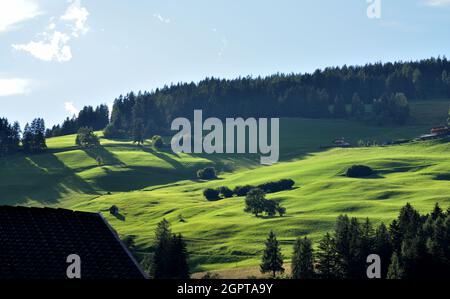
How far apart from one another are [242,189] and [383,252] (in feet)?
309

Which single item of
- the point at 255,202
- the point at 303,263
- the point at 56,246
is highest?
the point at 56,246

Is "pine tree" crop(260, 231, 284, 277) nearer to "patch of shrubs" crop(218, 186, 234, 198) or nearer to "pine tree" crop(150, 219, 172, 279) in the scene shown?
"pine tree" crop(150, 219, 172, 279)

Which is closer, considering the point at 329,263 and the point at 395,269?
the point at 395,269

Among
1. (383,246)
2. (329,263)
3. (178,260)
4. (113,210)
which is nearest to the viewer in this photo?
(383,246)

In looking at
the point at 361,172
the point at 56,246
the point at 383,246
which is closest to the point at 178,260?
the point at 383,246

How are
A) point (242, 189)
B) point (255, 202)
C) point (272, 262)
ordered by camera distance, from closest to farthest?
point (272, 262)
point (255, 202)
point (242, 189)

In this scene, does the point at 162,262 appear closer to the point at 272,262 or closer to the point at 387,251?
the point at 272,262

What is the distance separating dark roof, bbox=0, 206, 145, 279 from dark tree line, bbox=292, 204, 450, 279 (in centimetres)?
6394

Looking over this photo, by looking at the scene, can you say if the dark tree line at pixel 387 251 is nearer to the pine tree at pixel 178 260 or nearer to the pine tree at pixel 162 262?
the pine tree at pixel 178 260

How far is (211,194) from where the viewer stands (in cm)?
19150

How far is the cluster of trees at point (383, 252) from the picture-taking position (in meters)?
94.2

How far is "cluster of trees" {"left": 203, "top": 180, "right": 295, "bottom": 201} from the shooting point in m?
191

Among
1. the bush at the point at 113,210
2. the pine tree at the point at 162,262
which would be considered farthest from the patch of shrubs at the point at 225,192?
the pine tree at the point at 162,262
